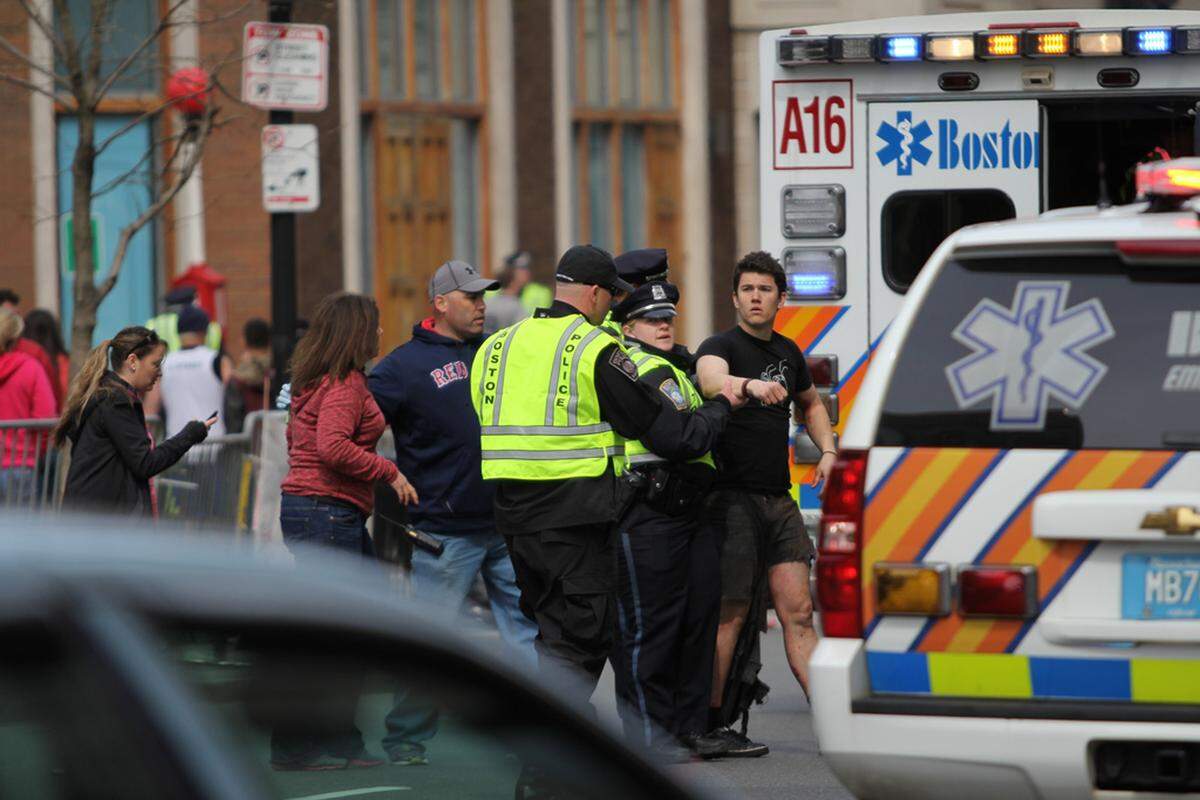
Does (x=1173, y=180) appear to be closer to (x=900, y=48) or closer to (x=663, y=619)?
(x=663, y=619)

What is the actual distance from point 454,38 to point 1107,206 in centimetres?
1666

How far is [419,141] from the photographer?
21516 millimetres

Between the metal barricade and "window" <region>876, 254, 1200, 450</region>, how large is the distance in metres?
7.19

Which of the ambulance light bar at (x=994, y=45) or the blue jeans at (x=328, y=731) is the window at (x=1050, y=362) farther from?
the ambulance light bar at (x=994, y=45)

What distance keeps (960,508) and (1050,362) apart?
392mm

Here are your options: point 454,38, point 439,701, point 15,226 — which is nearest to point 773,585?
point 439,701

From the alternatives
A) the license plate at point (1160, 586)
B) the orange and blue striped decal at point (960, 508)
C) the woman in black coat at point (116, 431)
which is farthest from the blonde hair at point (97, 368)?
the license plate at point (1160, 586)

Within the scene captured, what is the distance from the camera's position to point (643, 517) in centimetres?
758

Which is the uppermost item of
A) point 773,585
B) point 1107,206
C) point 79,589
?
point 1107,206

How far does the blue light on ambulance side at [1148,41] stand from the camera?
9.13 meters

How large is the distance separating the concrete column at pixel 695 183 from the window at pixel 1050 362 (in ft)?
60.5

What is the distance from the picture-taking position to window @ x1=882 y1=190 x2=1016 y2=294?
9500mm

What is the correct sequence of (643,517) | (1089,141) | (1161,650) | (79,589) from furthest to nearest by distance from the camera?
(1089,141) < (643,517) < (1161,650) < (79,589)

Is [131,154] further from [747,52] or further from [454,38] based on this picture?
[747,52]
